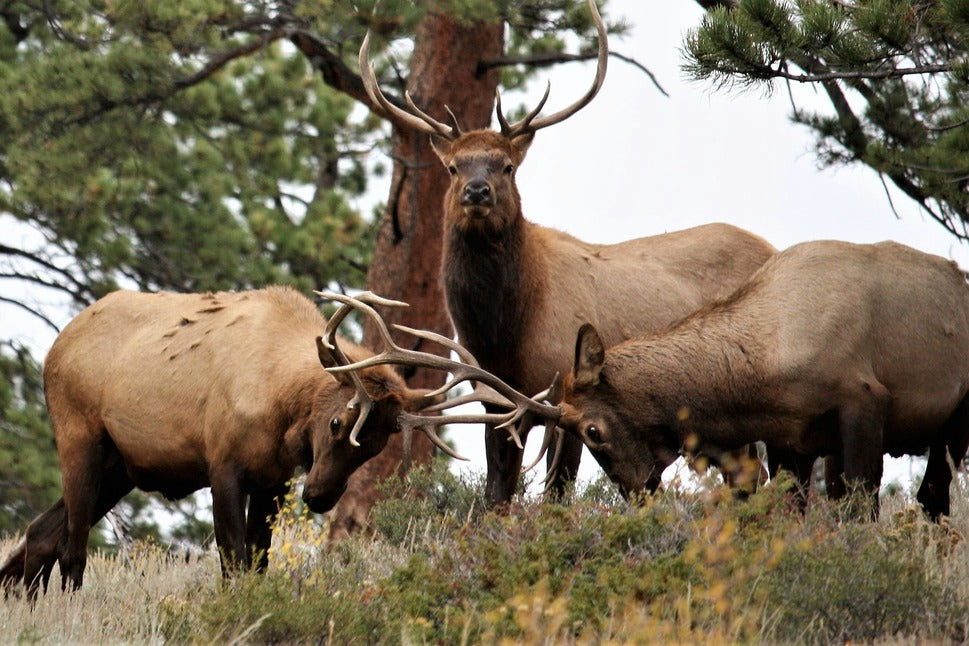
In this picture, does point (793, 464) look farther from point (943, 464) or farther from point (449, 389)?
point (449, 389)

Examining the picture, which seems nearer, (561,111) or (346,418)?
(346,418)

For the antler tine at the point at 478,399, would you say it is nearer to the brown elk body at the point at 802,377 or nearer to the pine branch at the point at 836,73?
the brown elk body at the point at 802,377

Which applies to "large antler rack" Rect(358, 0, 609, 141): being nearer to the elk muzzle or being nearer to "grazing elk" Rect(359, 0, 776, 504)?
"grazing elk" Rect(359, 0, 776, 504)

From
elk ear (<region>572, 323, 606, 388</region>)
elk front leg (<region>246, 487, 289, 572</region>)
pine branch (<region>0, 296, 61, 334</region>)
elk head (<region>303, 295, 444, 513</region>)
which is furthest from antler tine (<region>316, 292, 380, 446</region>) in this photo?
pine branch (<region>0, 296, 61, 334</region>)

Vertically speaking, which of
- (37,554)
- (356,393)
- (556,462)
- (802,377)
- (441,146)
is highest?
(441,146)

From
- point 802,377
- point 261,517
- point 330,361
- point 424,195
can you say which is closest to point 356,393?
point 330,361

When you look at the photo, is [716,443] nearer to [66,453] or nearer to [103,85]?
[66,453]

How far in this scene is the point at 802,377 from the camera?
7.78 metres

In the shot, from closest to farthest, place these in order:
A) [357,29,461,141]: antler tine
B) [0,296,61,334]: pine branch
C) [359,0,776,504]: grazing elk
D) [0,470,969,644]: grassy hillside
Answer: [0,470,969,644]: grassy hillside
[359,0,776,504]: grazing elk
[357,29,461,141]: antler tine
[0,296,61,334]: pine branch

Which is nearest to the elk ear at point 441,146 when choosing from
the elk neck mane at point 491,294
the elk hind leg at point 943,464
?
the elk neck mane at point 491,294

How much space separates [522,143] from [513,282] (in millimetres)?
933

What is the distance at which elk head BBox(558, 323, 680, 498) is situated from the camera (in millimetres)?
7953

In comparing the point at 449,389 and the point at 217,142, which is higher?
the point at 217,142

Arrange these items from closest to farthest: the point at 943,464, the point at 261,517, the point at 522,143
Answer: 1. the point at 943,464
2. the point at 261,517
3. the point at 522,143
